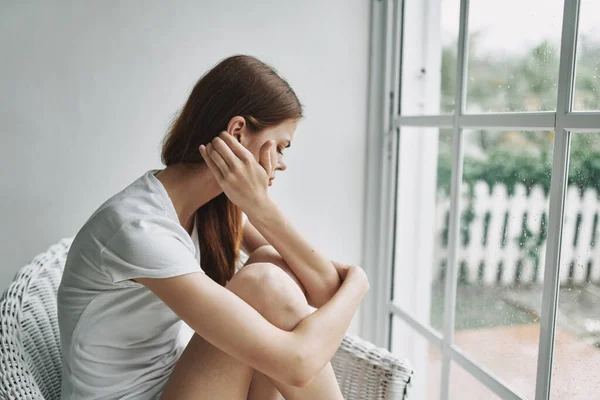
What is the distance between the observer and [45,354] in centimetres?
120

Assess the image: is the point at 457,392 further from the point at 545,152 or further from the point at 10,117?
the point at 10,117

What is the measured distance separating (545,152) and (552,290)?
0.89 ft

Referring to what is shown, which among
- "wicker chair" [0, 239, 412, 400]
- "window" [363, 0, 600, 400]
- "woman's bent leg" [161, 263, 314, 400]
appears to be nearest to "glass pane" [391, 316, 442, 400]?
"window" [363, 0, 600, 400]

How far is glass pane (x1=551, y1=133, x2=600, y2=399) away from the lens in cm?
97

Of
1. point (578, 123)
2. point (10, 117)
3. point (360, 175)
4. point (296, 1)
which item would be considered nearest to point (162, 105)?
point (10, 117)

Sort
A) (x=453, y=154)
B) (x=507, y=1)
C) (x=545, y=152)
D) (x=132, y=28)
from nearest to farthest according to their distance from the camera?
(x=545, y=152) < (x=507, y=1) < (x=453, y=154) < (x=132, y=28)

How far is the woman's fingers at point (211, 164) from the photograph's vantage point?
106 centimetres

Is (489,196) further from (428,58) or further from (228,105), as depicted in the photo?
(228,105)

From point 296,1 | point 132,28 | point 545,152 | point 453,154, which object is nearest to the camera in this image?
point 545,152

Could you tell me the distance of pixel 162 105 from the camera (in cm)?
159

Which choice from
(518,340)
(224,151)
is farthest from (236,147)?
(518,340)

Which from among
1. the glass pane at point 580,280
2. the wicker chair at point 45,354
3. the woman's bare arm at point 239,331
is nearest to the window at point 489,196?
the glass pane at point 580,280

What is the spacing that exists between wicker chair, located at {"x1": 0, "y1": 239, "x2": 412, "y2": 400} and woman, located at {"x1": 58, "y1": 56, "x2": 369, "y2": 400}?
0.09 m

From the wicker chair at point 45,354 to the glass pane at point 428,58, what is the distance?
707 millimetres
